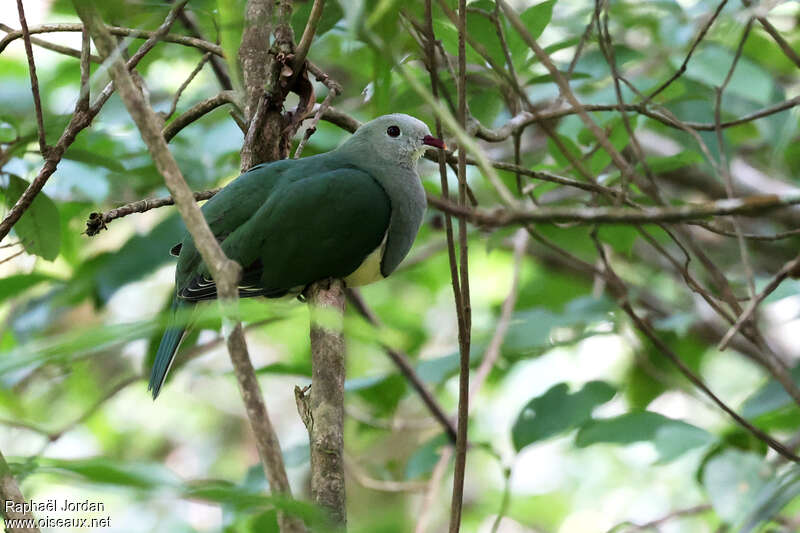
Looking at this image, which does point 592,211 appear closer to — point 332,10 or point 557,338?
point 332,10

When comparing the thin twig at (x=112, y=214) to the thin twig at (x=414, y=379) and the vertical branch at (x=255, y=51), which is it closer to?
the vertical branch at (x=255, y=51)

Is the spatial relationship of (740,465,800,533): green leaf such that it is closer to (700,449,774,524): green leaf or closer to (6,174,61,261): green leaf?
(700,449,774,524): green leaf

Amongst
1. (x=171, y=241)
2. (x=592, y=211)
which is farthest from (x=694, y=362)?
(x=592, y=211)

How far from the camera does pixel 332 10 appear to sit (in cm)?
204

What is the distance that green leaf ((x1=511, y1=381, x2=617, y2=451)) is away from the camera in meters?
2.55

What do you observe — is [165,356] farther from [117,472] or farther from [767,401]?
[117,472]

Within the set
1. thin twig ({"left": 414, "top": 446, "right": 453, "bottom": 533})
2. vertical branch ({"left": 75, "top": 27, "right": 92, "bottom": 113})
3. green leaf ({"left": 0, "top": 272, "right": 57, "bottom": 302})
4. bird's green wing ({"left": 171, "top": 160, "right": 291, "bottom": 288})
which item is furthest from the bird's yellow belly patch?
green leaf ({"left": 0, "top": 272, "right": 57, "bottom": 302})

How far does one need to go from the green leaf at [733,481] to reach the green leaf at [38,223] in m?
1.73

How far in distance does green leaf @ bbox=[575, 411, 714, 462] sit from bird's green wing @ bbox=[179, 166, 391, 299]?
83 centimetres

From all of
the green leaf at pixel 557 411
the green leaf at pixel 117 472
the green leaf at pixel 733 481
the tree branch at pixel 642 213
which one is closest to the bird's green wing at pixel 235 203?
the green leaf at pixel 557 411

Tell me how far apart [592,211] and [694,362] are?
2918 millimetres

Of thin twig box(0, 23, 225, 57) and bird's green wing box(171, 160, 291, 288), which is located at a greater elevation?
thin twig box(0, 23, 225, 57)

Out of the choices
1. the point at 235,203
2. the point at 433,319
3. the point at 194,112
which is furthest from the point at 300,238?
the point at 433,319

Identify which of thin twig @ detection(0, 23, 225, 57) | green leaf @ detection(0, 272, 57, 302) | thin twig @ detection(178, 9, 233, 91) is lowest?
green leaf @ detection(0, 272, 57, 302)
